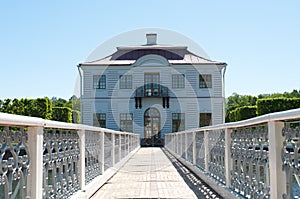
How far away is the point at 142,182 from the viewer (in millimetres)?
6520

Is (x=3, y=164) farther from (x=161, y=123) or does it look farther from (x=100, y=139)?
(x=161, y=123)

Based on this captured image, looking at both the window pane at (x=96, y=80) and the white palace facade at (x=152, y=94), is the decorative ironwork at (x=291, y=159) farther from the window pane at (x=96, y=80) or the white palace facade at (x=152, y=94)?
the window pane at (x=96, y=80)

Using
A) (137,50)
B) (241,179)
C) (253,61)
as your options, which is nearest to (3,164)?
(241,179)

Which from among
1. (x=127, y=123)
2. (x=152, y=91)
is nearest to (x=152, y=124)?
(x=127, y=123)

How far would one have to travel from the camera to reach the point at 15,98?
80.9ft

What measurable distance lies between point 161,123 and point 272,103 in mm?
8734

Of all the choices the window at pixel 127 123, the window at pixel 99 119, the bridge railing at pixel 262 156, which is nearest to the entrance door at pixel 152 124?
the window at pixel 127 123

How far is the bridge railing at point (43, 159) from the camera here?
84.4 inches

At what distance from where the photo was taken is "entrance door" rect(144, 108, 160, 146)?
2848cm

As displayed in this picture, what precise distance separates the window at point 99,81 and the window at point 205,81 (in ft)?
26.2

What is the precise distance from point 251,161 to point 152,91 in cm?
2591

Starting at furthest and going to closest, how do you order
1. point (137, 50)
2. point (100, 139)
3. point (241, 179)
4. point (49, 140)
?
point (137, 50), point (100, 139), point (241, 179), point (49, 140)

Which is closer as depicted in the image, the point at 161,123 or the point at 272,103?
the point at 272,103

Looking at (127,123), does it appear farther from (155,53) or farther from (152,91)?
(155,53)
